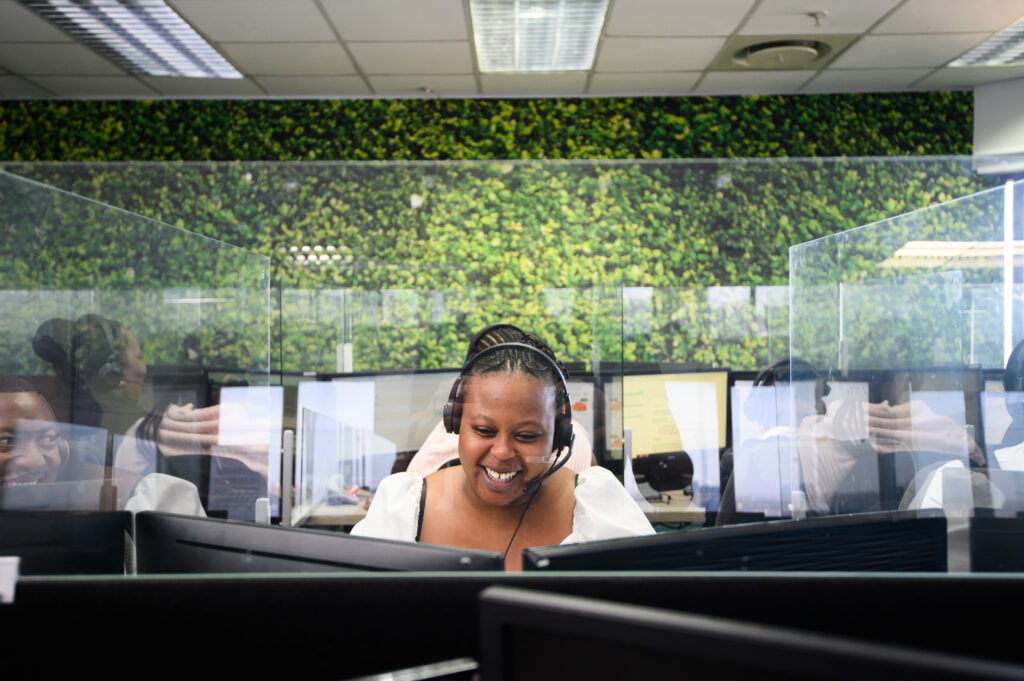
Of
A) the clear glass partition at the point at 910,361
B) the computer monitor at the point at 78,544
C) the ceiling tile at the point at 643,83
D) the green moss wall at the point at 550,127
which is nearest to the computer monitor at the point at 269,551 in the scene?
the computer monitor at the point at 78,544

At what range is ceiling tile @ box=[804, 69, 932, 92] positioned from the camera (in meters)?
4.50

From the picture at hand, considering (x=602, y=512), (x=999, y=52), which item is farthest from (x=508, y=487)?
(x=999, y=52)

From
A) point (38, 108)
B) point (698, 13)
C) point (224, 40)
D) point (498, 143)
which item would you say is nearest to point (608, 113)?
point (498, 143)

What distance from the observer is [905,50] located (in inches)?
163

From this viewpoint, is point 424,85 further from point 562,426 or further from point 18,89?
point 562,426

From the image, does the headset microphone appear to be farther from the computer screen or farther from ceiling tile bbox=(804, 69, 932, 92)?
ceiling tile bbox=(804, 69, 932, 92)

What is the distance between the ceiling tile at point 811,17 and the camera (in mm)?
3502

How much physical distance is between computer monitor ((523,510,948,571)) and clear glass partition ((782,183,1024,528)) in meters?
1.62

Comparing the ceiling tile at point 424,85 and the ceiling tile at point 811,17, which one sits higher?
the ceiling tile at point 424,85

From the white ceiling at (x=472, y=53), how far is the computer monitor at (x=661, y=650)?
11.0 feet

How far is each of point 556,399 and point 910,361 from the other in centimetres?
156

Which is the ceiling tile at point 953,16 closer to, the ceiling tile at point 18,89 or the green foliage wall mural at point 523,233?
the green foliage wall mural at point 523,233

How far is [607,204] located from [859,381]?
120 centimetres

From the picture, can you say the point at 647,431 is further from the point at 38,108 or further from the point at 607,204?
the point at 38,108
